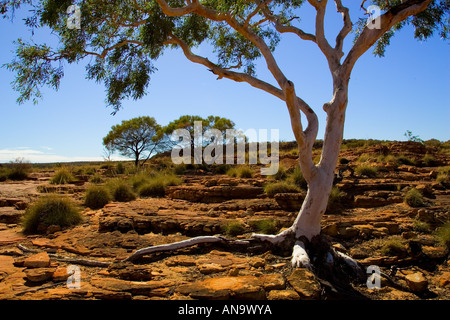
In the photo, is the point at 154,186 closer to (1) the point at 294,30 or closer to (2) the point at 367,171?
(1) the point at 294,30

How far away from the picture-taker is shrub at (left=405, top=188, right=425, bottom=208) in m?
8.15

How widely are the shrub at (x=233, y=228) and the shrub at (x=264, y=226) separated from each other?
29cm

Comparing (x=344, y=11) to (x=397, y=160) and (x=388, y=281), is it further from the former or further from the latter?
(x=397, y=160)

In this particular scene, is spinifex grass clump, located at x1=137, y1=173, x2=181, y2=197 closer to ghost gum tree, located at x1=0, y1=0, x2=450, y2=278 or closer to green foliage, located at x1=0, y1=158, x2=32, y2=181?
ghost gum tree, located at x1=0, y1=0, x2=450, y2=278

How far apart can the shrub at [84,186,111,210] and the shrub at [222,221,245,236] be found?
4.78m

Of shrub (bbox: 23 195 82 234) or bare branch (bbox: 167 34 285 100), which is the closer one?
bare branch (bbox: 167 34 285 100)

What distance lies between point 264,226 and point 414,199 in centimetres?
458

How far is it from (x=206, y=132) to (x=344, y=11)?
19774mm

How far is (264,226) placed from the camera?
653 centimetres

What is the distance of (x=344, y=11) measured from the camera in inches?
240

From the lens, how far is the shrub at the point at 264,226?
21.3 feet

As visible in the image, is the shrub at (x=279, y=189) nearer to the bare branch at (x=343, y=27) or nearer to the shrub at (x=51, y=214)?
the bare branch at (x=343, y=27)

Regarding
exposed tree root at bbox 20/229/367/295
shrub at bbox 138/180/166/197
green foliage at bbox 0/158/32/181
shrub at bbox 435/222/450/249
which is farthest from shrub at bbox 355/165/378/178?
green foliage at bbox 0/158/32/181

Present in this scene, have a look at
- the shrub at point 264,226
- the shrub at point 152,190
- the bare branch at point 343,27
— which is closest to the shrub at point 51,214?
the shrub at point 152,190
